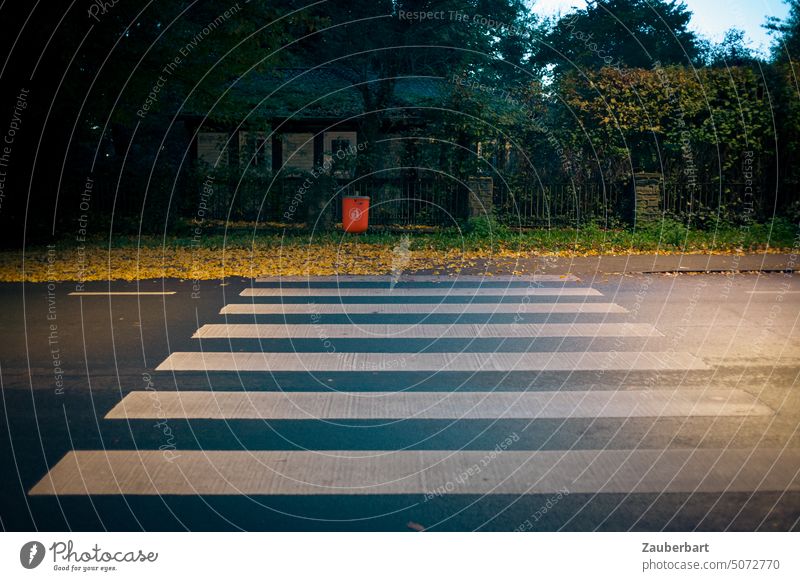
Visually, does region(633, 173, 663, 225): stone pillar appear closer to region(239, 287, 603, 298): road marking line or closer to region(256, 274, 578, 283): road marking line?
region(256, 274, 578, 283): road marking line

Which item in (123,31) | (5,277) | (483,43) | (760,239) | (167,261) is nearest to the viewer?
(5,277)

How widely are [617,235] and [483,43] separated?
1034 cm

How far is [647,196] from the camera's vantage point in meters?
21.2

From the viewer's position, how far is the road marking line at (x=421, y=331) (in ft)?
29.5

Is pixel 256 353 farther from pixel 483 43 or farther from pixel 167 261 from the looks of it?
pixel 483 43

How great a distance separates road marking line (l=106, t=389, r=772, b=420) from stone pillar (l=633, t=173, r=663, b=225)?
1504cm

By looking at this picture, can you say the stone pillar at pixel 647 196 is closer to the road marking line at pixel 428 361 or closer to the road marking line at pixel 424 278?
the road marking line at pixel 424 278

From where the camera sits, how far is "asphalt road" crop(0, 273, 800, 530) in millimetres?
4453

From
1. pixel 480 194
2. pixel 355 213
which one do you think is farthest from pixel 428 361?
pixel 480 194

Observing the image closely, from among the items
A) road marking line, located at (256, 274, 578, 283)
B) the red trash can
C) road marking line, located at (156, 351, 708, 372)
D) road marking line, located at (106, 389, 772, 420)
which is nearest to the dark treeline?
the red trash can

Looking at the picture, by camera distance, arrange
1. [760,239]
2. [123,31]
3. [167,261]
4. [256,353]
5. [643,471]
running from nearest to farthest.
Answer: [643,471]
[256,353]
[167,261]
[123,31]
[760,239]

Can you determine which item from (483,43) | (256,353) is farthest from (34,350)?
(483,43)

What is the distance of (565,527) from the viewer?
13.9 feet

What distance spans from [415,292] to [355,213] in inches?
400
